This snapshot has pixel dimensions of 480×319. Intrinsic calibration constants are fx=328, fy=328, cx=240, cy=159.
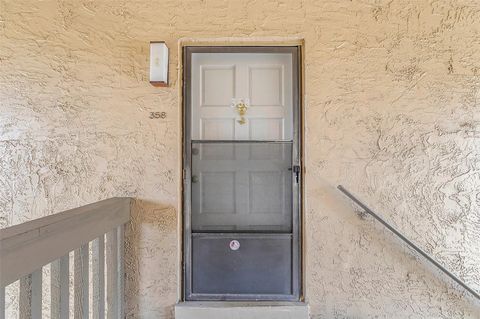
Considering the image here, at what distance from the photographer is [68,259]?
160 cm

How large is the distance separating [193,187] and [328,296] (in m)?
1.27

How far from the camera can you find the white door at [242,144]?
2.47 m

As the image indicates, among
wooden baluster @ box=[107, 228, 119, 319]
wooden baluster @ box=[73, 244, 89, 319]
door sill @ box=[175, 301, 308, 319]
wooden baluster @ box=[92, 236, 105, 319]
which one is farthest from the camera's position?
door sill @ box=[175, 301, 308, 319]

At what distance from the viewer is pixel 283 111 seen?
2.49 meters

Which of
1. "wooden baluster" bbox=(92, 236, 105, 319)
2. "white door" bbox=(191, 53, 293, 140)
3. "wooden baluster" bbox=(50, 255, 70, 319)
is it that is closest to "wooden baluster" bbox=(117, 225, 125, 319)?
"wooden baluster" bbox=(92, 236, 105, 319)

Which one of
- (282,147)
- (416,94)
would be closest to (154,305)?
(282,147)

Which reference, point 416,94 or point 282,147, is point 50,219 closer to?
point 282,147

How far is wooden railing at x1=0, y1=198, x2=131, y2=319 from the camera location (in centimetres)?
124

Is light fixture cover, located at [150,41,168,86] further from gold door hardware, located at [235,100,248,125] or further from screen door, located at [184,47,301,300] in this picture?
gold door hardware, located at [235,100,248,125]

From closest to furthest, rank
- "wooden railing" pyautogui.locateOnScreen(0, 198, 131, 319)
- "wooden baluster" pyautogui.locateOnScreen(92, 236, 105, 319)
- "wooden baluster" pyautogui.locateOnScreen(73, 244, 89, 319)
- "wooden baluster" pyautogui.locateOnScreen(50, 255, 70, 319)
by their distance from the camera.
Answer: "wooden railing" pyautogui.locateOnScreen(0, 198, 131, 319), "wooden baluster" pyautogui.locateOnScreen(50, 255, 70, 319), "wooden baluster" pyautogui.locateOnScreen(73, 244, 89, 319), "wooden baluster" pyautogui.locateOnScreen(92, 236, 105, 319)

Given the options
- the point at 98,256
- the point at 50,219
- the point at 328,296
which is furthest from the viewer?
the point at 328,296

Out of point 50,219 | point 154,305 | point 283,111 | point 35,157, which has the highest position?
point 283,111

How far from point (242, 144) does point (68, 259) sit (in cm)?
136

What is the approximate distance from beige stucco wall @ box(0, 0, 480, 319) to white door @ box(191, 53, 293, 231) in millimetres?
173
